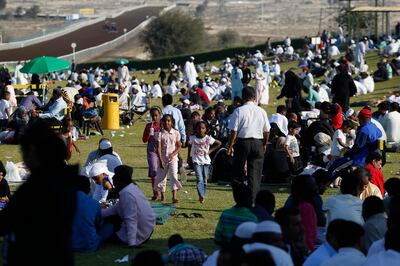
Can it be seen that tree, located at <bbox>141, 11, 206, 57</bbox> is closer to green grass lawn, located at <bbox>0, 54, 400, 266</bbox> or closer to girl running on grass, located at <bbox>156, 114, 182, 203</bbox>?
green grass lawn, located at <bbox>0, 54, 400, 266</bbox>

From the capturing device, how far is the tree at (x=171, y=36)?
8225 centimetres

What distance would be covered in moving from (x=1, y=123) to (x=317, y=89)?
31.0ft

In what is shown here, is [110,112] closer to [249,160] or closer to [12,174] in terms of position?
[12,174]

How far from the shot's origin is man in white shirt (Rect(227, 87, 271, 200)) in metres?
14.8

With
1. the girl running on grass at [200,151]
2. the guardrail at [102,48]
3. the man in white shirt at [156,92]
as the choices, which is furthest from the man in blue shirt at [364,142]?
the guardrail at [102,48]

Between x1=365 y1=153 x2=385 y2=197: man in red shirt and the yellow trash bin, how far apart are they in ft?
48.3

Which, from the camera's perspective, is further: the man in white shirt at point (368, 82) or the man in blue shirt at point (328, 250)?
the man in white shirt at point (368, 82)

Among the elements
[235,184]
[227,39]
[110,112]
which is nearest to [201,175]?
[235,184]

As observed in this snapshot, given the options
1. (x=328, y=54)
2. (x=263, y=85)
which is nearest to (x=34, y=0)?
(x=328, y=54)

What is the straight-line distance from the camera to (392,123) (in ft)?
74.0

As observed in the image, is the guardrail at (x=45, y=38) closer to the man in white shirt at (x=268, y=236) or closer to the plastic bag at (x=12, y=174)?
the plastic bag at (x=12, y=174)

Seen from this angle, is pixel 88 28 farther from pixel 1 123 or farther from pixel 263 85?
pixel 1 123

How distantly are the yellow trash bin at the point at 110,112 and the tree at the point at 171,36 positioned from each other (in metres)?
52.2

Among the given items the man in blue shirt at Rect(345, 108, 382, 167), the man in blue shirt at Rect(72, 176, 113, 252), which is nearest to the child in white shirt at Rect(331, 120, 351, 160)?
the man in blue shirt at Rect(345, 108, 382, 167)
